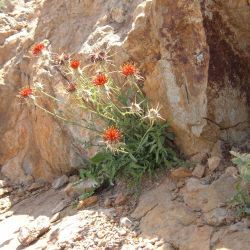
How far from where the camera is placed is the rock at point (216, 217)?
3.27 metres

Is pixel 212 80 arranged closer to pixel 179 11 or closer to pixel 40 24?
pixel 179 11

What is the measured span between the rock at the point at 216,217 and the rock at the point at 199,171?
49cm

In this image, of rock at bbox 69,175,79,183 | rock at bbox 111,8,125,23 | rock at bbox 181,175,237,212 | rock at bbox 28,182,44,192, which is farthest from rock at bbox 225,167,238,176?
rock at bbox 28,182,44,192

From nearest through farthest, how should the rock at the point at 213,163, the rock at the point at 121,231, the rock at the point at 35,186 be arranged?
the rock at the point at 121,231, the rock at the point at 213,163, the rock at the point at 35,186

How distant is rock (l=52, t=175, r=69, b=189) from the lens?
196 inches

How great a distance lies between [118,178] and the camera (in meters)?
4.32

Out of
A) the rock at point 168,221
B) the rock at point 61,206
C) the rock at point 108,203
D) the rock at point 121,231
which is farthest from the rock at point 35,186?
the rock at point 121,231

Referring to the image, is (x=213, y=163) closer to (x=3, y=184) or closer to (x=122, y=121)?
(x=122, y=121)

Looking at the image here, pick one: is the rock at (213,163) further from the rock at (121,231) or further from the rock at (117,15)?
the rock at (117,15)

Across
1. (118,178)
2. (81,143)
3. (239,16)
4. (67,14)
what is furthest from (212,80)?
(67,14)

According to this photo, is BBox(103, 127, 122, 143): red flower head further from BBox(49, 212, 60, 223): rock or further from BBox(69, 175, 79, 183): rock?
BBox(69, 175, 79, 183): rock

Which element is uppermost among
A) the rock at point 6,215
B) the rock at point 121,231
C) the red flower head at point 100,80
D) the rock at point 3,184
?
the red flower head at point 100,80

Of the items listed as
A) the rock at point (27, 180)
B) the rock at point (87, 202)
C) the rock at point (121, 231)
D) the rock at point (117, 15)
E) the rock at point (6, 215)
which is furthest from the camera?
the rock at point (27, 180)

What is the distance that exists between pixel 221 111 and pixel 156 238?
3.98 feet
